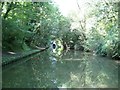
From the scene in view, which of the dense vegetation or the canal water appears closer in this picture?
the canal water

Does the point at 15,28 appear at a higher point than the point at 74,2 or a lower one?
lower

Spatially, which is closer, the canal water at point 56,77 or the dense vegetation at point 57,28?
the canal water at point 56,77

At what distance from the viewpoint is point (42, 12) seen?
3600cm

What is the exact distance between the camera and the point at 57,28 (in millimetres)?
45375

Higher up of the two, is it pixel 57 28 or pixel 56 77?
pixel 57 28

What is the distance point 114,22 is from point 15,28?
29.3 ft

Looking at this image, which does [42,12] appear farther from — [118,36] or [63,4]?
[118,36]

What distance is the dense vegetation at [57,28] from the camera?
21.7m

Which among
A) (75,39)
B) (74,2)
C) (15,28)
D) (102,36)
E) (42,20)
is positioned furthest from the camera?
(75,39)

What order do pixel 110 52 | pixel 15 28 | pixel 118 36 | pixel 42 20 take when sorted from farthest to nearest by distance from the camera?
1. pixel 42 20
2. pixel 110 52
3. pixel 118 36
4. pixel 15 28

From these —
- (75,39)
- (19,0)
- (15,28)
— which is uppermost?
(19,0)

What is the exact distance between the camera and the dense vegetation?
21661 millimetres

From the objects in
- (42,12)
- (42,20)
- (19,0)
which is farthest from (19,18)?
(42,20)

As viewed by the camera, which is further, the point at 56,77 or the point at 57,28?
the point at 57,28
